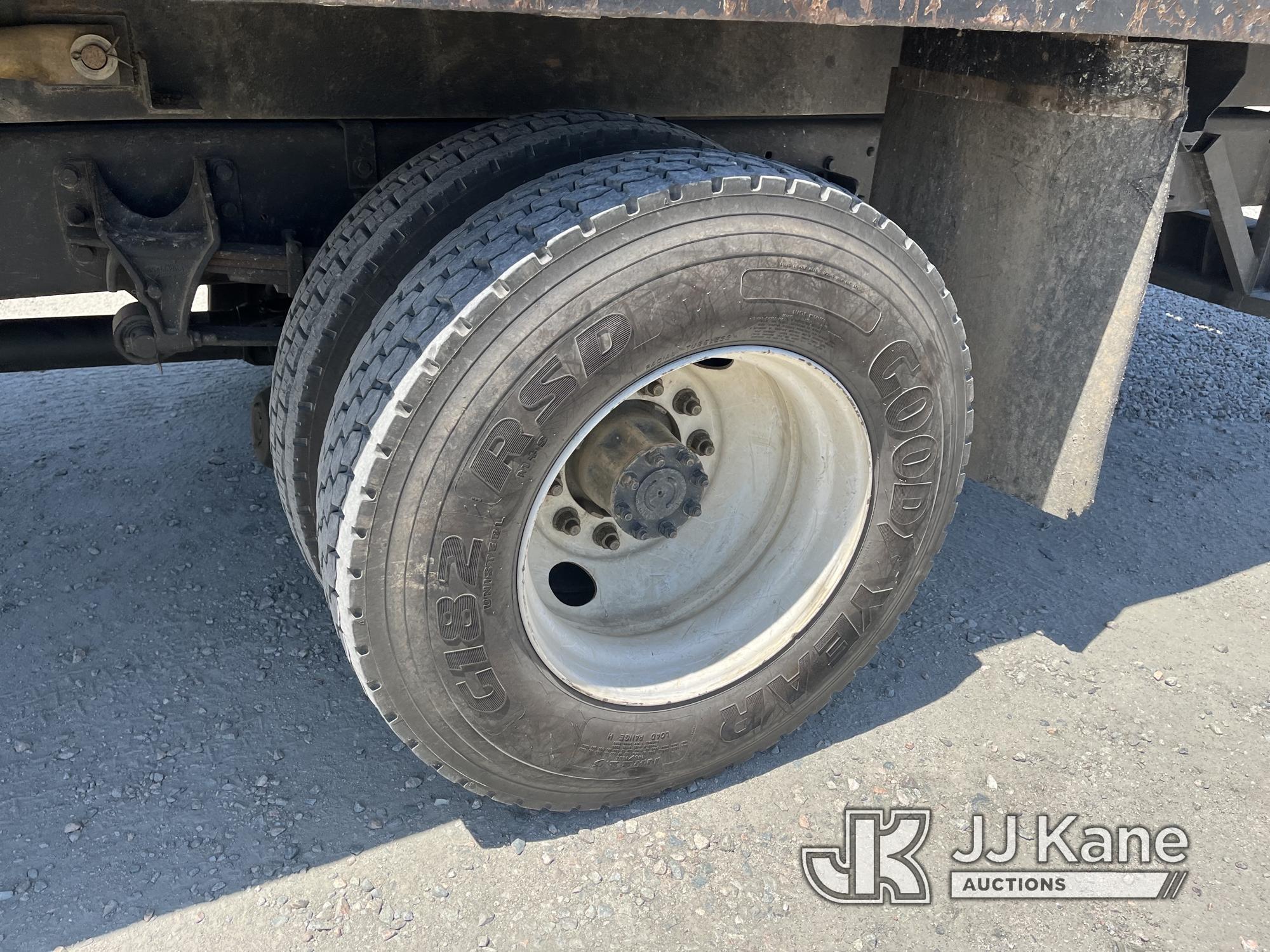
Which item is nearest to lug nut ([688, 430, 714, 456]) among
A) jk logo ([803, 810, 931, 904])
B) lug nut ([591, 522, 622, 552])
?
lug nut ([591, 522, 622, 552])

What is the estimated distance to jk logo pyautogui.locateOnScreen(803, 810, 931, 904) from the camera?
2273 mm

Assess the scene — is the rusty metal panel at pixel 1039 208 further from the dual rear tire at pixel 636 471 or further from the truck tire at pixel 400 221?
the truck tire at pixel 400 221

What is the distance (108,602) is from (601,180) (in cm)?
205

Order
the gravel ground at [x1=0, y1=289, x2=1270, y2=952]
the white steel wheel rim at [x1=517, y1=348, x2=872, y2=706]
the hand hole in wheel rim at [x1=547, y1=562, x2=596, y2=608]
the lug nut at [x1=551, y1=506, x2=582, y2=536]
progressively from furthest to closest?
the hand hole in wheel rim at [x1=547, y1=562, x2=596, y2=608] → the lug nut at [x1=551, y1=506, x2=582, y2=536] → the white steel wheel rim at [x1=517, y1=348, x2=872, y2=706] → the gravel ground at [x1=0, y1=289, x2=1270, y2=952]

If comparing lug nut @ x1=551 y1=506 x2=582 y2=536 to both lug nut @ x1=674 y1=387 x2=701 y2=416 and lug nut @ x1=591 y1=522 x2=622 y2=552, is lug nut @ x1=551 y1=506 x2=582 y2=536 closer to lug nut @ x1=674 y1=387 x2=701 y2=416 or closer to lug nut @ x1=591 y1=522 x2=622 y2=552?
lug nut @ x1=591 y1=522 x2=622 y2=552

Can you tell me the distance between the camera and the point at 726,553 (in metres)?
2.59

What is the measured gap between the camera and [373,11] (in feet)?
7.06

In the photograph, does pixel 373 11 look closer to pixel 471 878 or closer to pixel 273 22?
pixel 273 22

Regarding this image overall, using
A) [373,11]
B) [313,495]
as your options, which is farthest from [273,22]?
[313,495]

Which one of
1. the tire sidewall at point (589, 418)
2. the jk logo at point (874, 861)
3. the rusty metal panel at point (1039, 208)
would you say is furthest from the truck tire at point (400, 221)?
the jk logo at point (874, 861)

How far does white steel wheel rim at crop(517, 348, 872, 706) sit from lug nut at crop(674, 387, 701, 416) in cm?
2

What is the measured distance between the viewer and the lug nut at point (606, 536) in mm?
2449

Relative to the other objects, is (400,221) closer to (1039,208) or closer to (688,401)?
(688,401)

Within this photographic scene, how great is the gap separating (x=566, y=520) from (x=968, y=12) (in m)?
1.35
